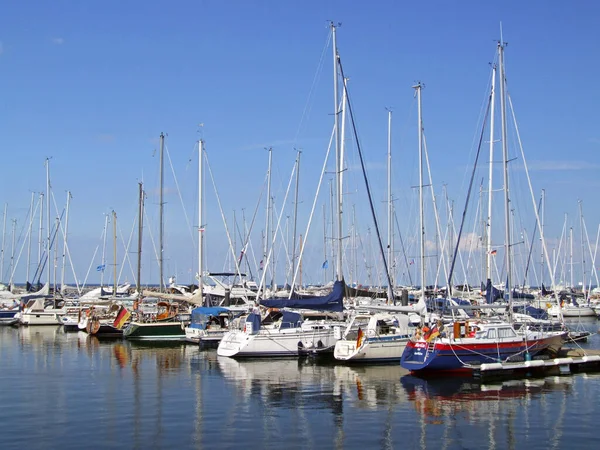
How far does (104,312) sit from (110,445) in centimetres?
4066

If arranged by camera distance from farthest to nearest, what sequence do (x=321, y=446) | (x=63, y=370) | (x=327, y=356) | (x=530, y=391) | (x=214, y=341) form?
(x=214, y=341) → (x=327, y=356) → (x=63, y=370) → (x=530, y=391) → (x=321, y=446)

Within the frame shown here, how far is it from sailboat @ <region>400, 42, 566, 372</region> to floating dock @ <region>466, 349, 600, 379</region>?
1.85ft

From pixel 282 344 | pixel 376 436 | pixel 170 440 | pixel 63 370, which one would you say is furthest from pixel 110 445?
pixel 282 344

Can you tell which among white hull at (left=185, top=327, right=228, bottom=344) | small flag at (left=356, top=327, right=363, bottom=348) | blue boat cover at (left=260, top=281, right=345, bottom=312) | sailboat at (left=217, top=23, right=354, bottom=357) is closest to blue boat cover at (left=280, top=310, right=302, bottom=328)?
sailboat at (left=217, top=23, right=354, bottom=357)

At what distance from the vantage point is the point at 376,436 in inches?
784

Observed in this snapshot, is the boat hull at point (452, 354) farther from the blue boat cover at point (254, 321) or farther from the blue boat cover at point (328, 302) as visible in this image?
the blue boat cover at point (254, 321)

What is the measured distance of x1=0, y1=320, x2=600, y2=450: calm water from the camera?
19.5 meters

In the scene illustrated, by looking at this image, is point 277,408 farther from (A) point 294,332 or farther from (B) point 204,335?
(B) point 204,335

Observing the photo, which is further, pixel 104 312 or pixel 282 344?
pixel 104 312

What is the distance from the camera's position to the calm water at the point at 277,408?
19547 mm

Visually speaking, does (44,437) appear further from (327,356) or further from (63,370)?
(327,356)

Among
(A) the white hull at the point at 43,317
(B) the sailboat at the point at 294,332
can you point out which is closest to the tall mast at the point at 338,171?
(B) the sailboat at the point at 294,332

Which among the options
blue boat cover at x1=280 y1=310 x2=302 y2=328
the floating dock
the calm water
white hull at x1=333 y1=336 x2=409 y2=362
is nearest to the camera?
the calm water

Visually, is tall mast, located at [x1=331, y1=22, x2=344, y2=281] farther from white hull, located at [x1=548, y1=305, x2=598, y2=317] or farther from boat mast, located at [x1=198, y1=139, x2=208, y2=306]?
white hull, located at [x1=548, y1=305, x2=598, y2=317]
